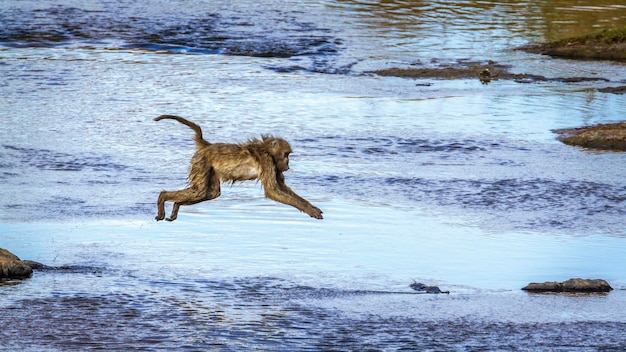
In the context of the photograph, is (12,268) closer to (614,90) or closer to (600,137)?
(600,137)

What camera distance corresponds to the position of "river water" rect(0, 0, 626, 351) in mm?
8914

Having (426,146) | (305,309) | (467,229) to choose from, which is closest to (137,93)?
(426,146)

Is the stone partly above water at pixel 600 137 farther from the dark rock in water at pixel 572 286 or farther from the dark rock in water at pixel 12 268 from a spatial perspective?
the dark rock in water at pixel 12 268

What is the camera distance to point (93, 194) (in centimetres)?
1268

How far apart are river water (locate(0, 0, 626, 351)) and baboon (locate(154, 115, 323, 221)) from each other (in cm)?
58

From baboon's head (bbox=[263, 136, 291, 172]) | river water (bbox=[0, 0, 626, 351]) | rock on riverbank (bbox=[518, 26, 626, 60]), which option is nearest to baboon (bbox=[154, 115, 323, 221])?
baboon's head (bbox=[263, 136, 291, 172])

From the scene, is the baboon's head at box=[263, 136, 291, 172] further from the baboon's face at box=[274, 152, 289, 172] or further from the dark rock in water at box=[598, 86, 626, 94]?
the dark rock in water at box=[598, 86, 626, 94]

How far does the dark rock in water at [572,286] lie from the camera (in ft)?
31.8

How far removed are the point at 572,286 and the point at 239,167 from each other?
270 cm

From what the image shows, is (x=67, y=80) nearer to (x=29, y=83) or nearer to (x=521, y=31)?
(x=29, y=83)

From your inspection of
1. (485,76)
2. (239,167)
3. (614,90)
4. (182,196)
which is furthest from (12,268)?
(485,76)

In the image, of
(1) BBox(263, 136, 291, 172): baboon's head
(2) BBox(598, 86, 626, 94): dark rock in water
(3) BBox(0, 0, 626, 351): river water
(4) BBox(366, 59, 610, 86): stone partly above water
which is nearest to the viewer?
(3) BBox(0, 0, 626, 351): river water

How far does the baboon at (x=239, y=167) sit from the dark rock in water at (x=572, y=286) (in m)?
1.90

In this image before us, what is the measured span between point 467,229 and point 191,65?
10.2 metres
